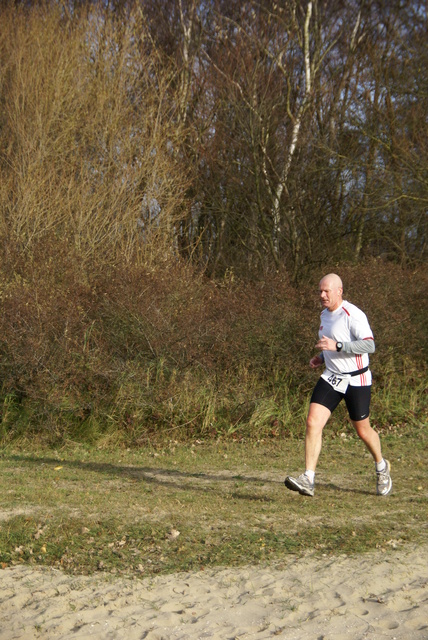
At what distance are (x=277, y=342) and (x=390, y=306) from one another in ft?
7.09

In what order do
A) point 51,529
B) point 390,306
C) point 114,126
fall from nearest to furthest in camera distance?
point 51,529 < point 390,306 < point 114,126

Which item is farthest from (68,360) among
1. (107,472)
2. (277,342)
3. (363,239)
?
(363,239)

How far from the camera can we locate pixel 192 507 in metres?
6.55

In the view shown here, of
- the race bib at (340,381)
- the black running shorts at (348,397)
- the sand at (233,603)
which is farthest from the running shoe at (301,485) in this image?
the sand at (233,603)

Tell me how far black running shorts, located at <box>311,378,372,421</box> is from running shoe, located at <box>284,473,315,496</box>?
0.64 metres

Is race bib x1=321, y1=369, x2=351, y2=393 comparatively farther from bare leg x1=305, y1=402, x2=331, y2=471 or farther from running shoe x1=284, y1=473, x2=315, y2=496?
running shoe x1=284, y1=473, x2=315, y2=496

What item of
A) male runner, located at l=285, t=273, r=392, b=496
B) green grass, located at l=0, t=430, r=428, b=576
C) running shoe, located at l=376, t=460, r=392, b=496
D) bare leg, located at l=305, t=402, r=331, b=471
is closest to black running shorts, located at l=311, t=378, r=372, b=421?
male runner, located at l=285, t=273, r=392, b=496

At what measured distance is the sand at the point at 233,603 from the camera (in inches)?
164

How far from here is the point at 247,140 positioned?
56.9ft

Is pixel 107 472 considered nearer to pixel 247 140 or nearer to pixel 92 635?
pixel 92 635

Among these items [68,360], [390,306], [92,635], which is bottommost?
[92,635]

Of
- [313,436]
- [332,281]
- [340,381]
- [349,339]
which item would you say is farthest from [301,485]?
[332,281]

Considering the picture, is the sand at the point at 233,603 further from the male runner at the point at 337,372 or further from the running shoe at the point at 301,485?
the male runner at the point at 337,372

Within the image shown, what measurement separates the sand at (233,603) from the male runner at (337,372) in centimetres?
135
